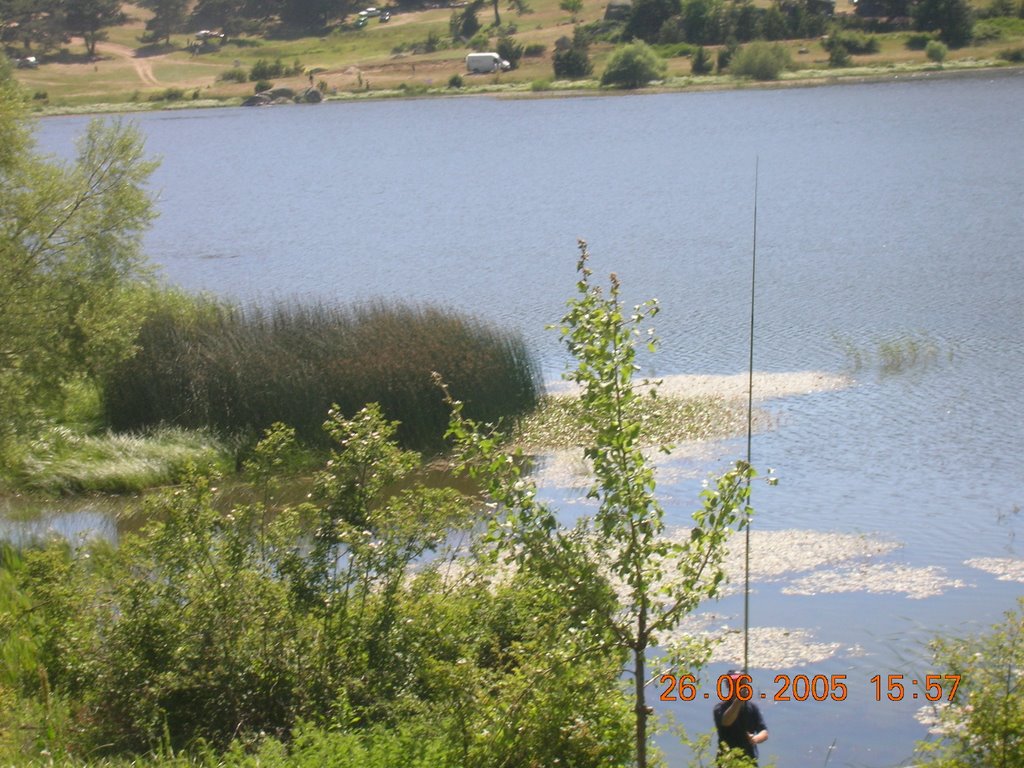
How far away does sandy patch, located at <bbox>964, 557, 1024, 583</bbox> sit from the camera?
40.5 feet

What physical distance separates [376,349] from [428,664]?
9.83 m

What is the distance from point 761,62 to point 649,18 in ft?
52.8

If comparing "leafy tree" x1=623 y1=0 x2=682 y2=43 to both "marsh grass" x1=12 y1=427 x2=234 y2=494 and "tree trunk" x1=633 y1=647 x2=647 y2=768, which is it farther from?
"tree trunk" x1=633 y1=647 x2=647 y2=768

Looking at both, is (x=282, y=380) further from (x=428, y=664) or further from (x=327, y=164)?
(x=327, y=164)

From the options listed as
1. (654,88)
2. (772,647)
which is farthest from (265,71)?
(772,647)

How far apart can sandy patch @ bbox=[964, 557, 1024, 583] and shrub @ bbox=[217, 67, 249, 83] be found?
95.0 meters

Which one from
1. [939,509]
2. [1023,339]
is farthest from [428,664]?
[1023,339]

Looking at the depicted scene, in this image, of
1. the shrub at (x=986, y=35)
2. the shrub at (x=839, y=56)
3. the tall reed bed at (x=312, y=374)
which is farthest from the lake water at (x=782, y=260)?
the shrub at (x=986, y=35)

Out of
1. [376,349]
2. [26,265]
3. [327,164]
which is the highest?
[26,265]

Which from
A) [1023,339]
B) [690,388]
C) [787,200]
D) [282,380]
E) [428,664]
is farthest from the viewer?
[787,200]

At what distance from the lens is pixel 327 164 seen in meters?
60.5

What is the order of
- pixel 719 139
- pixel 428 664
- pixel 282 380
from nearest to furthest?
pixel 428 664 < pixel 282 380 < pixel 719 139

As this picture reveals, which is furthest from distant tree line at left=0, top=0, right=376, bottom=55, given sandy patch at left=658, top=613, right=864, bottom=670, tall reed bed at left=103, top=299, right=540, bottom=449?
sandy patch at left=658, top=613, right=864, bottom=670

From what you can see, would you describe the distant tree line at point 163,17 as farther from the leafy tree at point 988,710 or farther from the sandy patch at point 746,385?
the leafy tree at point 988,710
